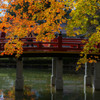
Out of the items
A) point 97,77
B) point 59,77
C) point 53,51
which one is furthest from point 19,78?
point 97,77

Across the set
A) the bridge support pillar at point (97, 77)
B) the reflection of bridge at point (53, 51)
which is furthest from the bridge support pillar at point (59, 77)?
the bridge support pillar at point (97, 77)

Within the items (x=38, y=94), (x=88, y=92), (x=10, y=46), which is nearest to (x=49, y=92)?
(x=38, y=94)

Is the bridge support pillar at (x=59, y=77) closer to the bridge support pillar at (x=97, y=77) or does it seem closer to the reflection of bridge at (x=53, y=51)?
the reflection of bridge at (x=53, y=51)

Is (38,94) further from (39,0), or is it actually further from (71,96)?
(39,0)

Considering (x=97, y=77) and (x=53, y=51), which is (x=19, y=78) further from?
(x=97, y=77)

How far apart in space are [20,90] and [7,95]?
1.97 meters

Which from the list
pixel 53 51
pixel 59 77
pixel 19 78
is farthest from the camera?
pixel 59 77

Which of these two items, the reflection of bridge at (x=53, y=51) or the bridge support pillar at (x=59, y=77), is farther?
the bridge support pillar at (x=59, y=77)

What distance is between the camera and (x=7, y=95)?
90.2ft

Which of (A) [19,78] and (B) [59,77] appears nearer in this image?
(A) [19,78]

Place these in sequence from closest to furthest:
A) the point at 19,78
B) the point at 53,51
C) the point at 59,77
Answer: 1. the point at 53,51
2. the point at 19,78
3. the point at 59,77

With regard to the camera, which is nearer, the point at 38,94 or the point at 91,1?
the point at 91,1

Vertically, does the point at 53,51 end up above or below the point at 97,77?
above

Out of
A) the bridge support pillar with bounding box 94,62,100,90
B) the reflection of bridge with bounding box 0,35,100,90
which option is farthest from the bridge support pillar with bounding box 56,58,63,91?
the bridge support pillar with bounding box 94,62,100,90
